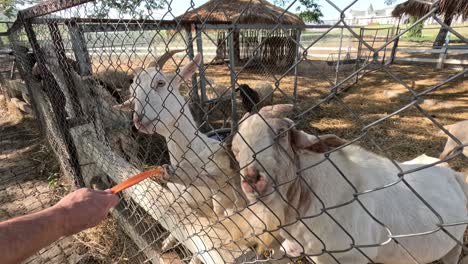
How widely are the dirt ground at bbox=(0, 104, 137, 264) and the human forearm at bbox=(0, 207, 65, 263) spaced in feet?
5.67

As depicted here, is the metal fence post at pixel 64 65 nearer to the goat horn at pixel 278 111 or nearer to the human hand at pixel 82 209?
the human hand at pixel 82 209

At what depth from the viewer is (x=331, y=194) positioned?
5.58ft

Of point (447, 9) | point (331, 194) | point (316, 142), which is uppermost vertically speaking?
point (447, 9)

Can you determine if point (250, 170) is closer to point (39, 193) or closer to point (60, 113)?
point (60, 113)

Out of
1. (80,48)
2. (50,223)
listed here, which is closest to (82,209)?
(50,223)

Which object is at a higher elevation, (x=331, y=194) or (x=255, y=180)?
(x=255, y=180)

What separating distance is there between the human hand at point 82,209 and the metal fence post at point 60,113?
98.9 inches

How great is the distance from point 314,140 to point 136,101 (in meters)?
2.15

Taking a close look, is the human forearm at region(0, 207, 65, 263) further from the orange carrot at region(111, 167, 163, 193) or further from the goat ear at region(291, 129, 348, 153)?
the goat ear at region(291, 129, 348, 153)

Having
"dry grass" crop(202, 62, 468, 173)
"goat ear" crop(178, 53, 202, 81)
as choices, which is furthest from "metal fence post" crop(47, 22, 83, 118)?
"dry grass" crop(202, 62, 468, 173)

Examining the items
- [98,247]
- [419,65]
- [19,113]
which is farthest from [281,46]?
[98,247]

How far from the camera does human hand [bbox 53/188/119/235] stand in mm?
1423

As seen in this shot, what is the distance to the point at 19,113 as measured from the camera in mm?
7898

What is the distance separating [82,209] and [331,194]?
4.47 feet
